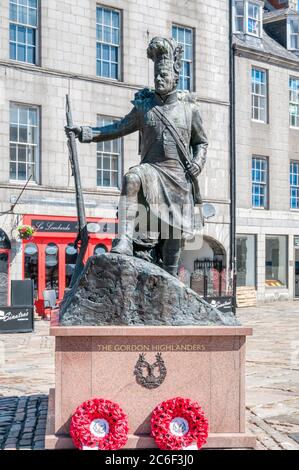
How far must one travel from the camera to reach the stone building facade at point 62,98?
947 inches

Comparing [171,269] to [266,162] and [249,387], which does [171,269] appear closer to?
[249,387]

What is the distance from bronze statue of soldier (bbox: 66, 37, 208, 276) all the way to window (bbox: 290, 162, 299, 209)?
24.7m

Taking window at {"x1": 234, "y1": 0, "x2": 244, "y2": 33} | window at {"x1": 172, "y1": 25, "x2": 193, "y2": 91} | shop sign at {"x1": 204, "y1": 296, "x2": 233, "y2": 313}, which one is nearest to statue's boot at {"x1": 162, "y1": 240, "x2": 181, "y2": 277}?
shop sign at {"x1": 204, "y1": 296, "x2": 233, "y2": 313}

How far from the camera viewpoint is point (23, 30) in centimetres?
2447

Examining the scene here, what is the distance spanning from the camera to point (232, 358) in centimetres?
720

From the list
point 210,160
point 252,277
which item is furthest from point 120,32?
point 252,277

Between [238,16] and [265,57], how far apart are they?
6.56ft

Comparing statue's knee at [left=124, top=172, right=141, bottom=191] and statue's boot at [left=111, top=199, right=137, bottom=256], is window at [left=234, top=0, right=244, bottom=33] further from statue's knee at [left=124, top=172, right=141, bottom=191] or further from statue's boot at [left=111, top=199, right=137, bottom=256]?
statue's boot at [left=111, top=199, right=137, bottom=256]

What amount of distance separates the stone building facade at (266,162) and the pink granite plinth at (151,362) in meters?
23.3

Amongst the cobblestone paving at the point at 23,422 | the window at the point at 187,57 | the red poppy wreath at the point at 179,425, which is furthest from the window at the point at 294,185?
the red poppy wreath at the point at 179,425

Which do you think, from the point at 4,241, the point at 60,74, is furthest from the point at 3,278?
the point at 60,74

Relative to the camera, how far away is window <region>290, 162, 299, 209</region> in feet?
108

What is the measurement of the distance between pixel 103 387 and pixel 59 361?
47 centimetres
